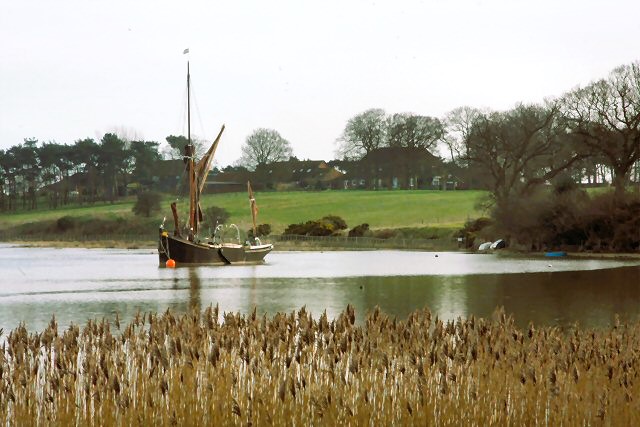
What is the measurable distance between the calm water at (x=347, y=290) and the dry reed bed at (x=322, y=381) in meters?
6.21

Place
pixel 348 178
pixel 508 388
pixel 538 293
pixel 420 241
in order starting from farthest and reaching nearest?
pixel 348 178, pixel 420 241, pixel 538 293, pixel 508 388

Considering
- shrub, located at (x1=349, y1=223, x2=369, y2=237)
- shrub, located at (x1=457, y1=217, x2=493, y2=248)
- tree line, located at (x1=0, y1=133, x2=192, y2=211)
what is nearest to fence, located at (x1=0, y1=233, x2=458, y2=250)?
shrub, located at (x1=457, y1=217, x2=493, y2=248)

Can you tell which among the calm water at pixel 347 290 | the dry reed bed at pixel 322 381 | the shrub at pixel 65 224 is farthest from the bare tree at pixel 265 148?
the dry reed bed at pixel 322 381

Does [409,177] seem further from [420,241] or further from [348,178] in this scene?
[420,241]

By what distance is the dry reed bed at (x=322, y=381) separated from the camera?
37.5ft

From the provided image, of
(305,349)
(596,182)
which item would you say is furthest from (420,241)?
(305,349)

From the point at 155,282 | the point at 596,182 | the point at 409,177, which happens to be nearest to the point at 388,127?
the point at 409,177

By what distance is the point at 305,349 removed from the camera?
12961 millimetres

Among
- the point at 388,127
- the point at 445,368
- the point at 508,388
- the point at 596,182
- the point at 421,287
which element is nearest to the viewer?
the point at 445,368

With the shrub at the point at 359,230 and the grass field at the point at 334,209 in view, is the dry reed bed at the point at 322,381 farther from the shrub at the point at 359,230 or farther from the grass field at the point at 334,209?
the shrub at the point at 359,230

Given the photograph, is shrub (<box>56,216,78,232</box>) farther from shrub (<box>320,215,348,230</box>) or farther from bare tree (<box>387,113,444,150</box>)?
bare tree (<box>387,113,444,150</box>)

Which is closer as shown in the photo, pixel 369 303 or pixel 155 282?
pixel 369 303

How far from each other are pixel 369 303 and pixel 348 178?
450ft

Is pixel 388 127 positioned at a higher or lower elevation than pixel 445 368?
higher
